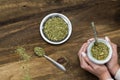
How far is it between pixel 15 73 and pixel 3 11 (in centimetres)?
28

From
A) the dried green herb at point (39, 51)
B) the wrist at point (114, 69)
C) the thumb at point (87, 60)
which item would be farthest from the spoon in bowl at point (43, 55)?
the wrist at point (114, 69)

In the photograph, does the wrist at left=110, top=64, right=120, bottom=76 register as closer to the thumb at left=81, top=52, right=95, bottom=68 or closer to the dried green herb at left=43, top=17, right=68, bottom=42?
the thumb at left=81, top=52, right=95, bottom=68

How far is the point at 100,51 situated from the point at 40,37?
27 centimetres

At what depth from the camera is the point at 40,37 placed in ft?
4.49

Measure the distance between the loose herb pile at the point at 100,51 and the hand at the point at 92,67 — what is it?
1.7 inches

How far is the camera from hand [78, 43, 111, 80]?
130 centimetres

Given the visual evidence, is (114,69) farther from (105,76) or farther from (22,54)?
(22,54)

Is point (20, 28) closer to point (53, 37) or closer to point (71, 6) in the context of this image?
point (53, 37)

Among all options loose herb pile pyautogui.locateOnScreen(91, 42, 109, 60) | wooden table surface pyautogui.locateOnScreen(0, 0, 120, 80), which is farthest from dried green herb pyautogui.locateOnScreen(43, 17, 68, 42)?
loose herb pile pyautogui.locateOnScreen(91, 42, 109, 60)

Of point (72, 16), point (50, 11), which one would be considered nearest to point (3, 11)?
point (50, 11)

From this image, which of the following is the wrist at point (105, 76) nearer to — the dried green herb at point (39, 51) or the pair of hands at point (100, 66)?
the pair of hands at point (100, 66)

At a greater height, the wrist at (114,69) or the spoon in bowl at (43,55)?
the spoon in bowl at (43,55)

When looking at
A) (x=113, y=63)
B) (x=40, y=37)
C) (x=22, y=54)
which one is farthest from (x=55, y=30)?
(x=113, y=63)

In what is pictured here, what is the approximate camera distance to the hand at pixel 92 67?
1300 millimetres
